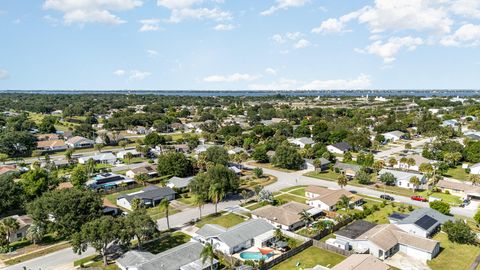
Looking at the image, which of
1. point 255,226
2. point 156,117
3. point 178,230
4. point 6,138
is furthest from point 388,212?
point 156,117

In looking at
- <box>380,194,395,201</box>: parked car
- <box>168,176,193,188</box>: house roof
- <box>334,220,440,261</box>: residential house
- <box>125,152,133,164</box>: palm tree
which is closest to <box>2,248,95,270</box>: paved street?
<box>168,176,193,188</box>: house roof

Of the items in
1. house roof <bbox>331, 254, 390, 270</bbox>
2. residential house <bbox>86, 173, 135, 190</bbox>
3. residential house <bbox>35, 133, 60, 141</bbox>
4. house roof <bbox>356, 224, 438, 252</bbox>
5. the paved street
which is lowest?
the paved street

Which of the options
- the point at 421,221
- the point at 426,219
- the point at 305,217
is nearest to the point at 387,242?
the point at 421,221

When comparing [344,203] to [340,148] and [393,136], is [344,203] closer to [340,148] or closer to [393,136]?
[340,148]

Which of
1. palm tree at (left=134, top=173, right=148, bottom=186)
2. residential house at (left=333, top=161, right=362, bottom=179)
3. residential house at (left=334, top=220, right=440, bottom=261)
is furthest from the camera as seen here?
residential house at (left=333, top=161, right=362, bottom=179)

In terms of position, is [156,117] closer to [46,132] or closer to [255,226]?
[46,132]

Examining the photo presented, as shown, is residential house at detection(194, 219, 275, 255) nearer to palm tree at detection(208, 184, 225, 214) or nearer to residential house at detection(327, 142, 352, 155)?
palm tree at detection(208, 184, 225, 214)
